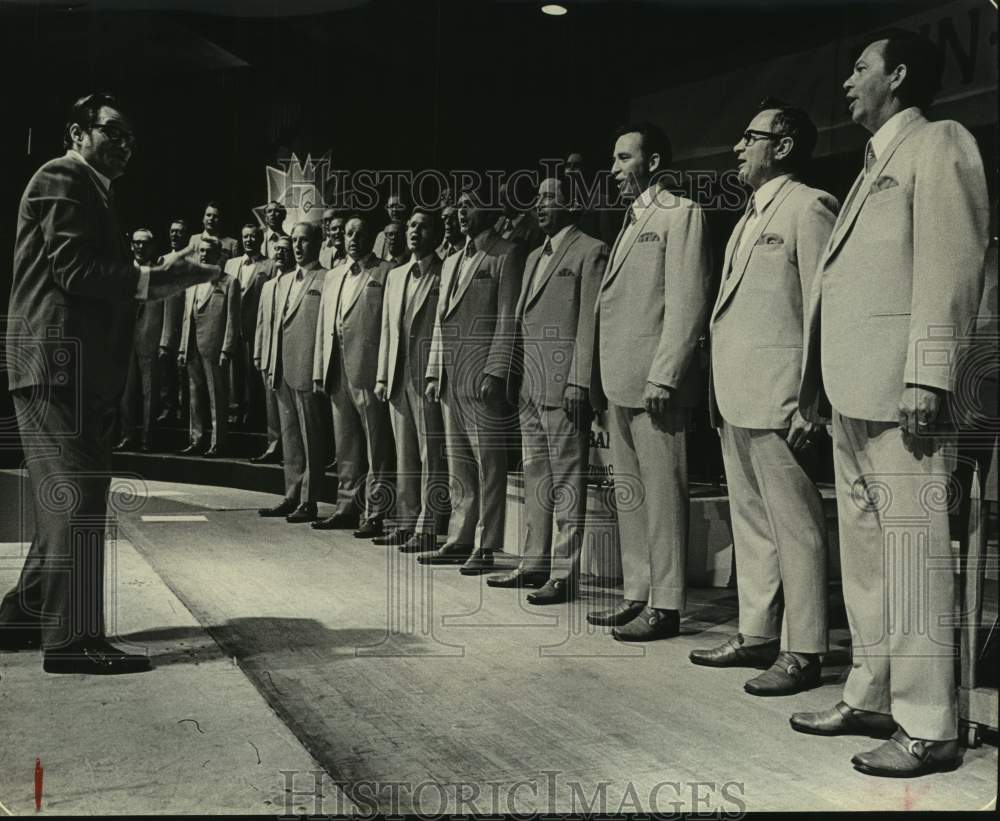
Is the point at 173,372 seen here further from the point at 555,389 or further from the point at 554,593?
the point at 554,593

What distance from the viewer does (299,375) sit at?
490 cm

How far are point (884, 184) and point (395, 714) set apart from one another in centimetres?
170

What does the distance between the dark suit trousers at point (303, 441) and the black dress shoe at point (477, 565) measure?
778mm

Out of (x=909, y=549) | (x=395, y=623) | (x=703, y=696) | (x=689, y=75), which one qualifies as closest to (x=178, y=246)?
(x=395, y=623)

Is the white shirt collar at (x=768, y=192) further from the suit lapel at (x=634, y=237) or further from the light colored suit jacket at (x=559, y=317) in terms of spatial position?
the light colored suit jacket at (x=559, y=317)

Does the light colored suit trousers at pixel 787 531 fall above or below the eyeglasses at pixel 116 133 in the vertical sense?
below

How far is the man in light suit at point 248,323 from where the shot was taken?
3553 millimetres

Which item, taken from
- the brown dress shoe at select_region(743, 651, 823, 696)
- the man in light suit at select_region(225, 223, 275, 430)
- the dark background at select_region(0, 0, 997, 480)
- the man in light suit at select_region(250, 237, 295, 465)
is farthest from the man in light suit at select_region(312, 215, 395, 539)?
the brown dress shoe at select_region(743, 651, 823, 696)

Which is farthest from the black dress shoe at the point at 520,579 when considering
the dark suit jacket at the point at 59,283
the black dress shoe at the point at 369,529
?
the dark suit jacket at the point at 59,283

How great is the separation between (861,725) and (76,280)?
87.3 inches

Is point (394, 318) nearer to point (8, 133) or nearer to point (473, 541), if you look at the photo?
→ point (473, 541)

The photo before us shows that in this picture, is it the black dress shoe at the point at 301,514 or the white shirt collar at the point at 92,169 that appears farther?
the black dress shoe at the point at 301,514

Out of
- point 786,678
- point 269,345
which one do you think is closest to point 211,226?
point 269,345

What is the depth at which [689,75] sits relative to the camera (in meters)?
3.36
